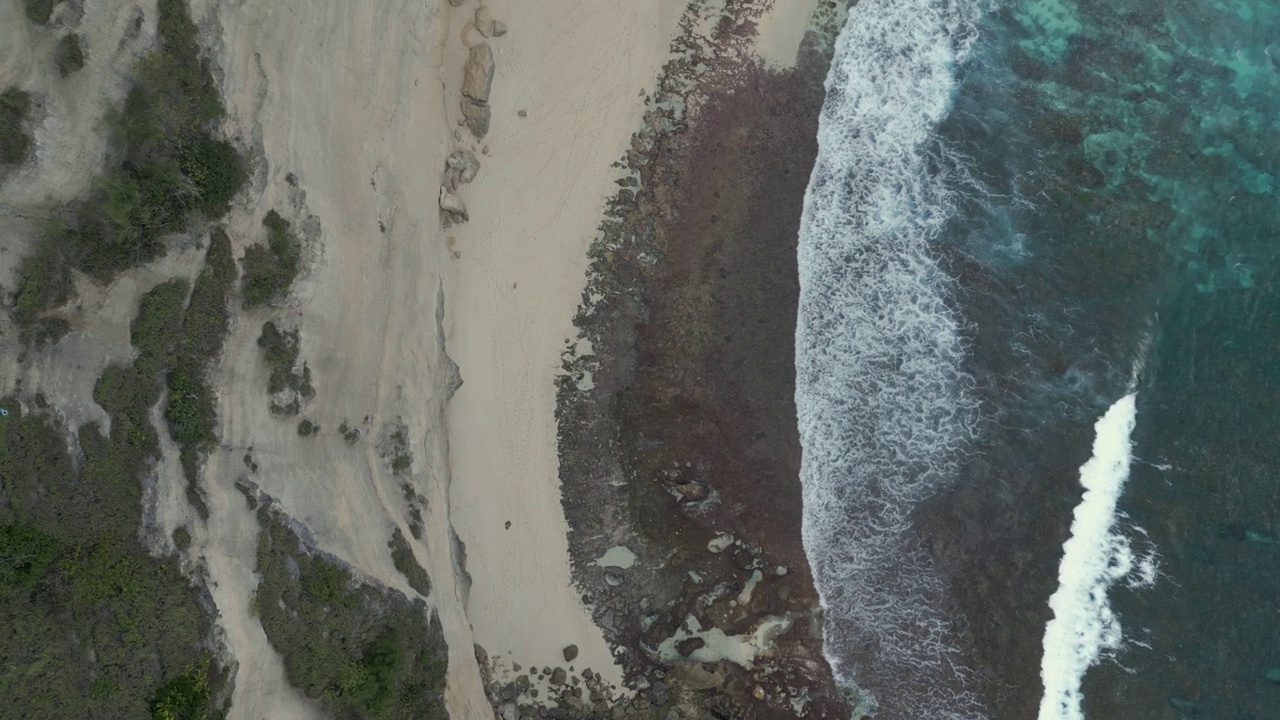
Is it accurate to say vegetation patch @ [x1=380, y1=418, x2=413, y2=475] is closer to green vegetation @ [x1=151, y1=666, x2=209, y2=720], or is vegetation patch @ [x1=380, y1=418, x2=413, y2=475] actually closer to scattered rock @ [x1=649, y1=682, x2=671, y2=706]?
green vegetation @ [x1=151, y1=666, x2=209, y2=720]

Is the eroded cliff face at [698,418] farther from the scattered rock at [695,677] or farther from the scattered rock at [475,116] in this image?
the scattered rock at [475,116]

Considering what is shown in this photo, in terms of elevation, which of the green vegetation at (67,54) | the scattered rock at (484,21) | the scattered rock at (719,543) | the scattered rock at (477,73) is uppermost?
the scattered rock at (484,21)

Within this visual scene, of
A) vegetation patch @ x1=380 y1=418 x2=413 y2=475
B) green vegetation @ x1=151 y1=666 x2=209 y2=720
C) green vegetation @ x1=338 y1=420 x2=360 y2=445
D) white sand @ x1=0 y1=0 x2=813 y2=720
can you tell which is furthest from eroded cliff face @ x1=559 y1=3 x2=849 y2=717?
green vegetation @ x1=151 y1=666 x2=209 y2=720

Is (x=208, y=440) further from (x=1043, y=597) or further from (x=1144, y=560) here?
(x=1144, y=560)

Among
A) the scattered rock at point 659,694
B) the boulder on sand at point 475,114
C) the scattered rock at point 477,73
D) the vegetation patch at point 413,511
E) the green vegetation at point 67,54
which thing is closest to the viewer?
the green vegetation at point 67,54

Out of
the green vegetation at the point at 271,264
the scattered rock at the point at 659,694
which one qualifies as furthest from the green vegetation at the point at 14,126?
the scattered rock at the point at 659,694

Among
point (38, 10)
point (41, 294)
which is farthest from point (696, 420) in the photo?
point (38, 10)

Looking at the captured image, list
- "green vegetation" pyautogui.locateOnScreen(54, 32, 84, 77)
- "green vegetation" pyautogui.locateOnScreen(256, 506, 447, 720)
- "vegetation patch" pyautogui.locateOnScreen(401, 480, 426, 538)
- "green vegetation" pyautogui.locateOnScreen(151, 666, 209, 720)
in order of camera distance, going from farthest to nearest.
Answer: "vegetation patch" pyautogui.locateOnScreen(401, 480, 426, 538), "green vegetation" pyautogui.locateOnScreen(256, 506, 447, 720), "green vegetation" pyautogui.locateOnScreen(151, 666, 209, 720), "green vegetation" pyautogui.locateOnScreen(54, 32, 84, 77)

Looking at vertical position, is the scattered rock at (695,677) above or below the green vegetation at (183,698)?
above
